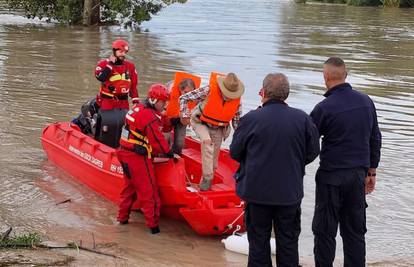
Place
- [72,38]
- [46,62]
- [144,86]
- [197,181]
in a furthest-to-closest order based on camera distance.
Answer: [72,38] < [46,62] < [144,86] < [197,181]

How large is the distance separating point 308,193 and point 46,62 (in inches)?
470

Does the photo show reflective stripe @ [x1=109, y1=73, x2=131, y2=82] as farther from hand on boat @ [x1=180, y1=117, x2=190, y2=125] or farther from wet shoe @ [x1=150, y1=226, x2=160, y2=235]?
wet shoe @ [x1=150, y1=226, x2=160, y2=235]

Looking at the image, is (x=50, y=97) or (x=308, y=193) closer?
(x=308, y=193)

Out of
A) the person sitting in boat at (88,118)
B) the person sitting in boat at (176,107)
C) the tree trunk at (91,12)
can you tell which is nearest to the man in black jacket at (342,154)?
the person sitting in boat at (176,107)

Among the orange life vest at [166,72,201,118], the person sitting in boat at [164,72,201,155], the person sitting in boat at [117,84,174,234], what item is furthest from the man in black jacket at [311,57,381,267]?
the orange life vest at [166,72,201,118]

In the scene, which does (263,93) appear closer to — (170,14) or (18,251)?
(18,251)

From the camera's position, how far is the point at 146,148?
672cm

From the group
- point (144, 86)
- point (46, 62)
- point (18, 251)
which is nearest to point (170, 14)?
point (46, 62)

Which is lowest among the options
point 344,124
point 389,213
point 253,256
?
point 389,213

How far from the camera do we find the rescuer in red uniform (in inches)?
319

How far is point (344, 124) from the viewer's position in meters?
5.06

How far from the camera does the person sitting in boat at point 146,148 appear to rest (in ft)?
22.0

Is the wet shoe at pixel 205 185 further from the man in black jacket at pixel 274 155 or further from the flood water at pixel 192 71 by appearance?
the man in black jacket at pixel 274 155

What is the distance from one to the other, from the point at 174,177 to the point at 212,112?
76 cm
